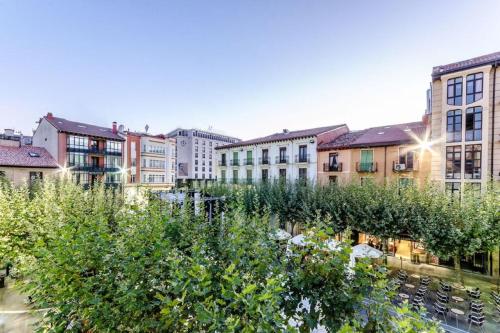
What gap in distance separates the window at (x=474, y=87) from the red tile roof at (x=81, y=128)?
1693 inches

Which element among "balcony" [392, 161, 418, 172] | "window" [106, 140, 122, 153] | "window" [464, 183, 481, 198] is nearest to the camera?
"window" [464, 183, 481, 198]

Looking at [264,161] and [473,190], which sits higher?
[264,161]

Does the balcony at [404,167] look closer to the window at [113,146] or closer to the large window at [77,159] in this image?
the window at [113,146]

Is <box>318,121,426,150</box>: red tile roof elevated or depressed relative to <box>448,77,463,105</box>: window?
depressed

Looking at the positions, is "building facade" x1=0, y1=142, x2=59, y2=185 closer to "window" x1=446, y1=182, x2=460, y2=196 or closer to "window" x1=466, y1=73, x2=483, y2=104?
"window" x1=446, y1=182, x2=460, y2=196

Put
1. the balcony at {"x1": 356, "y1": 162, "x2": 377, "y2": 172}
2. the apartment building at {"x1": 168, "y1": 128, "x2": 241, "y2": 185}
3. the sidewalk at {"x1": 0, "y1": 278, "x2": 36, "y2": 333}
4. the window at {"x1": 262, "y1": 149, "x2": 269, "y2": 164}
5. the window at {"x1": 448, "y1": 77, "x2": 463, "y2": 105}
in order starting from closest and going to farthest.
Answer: the sidewalk at {"x1": 0, "y1": 278, "x2": 36, "y2": 333}
the window at {"x1": 448, "y1": 77, "x2": 463, "y2": 105}
the balcony at {"x1": 356, "y1": 162, "x2": 377, "y2": 172}
the window at {"x1": 262, "y1": 149, "x2": 269, "y2": 164}
the apartment building at {"x1": 168, "y1": 128, "x2": 241, "y2": 185}

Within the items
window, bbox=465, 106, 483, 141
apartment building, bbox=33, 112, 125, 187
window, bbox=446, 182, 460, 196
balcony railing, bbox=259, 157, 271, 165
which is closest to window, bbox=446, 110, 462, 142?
window, bbox=465, 106, 483, 141

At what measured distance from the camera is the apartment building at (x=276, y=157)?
26272 mm

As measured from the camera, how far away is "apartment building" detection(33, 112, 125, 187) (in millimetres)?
31297

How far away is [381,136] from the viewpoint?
23219 mm

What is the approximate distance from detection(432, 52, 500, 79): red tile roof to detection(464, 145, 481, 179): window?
589 centimetres

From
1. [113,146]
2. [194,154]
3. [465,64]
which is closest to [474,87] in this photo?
[465,64]

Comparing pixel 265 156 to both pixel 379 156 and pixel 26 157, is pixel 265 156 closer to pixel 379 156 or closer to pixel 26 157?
pixel 379 156

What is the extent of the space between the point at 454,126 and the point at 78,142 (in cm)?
4331
